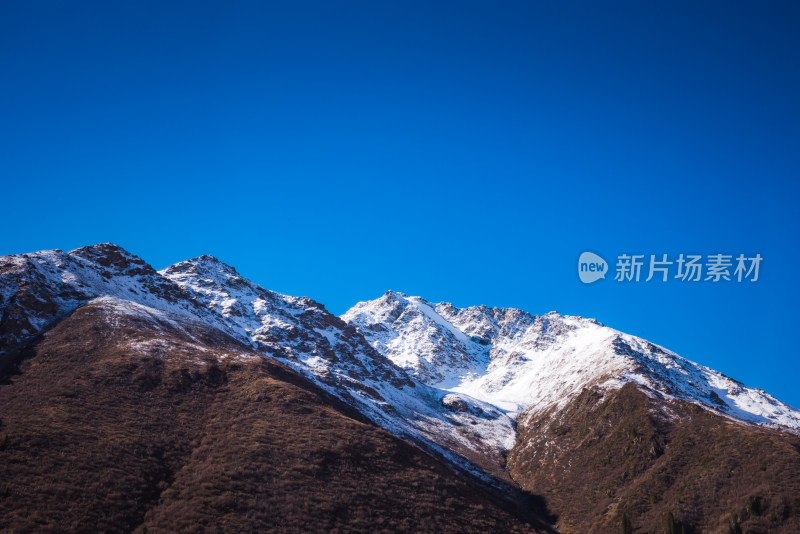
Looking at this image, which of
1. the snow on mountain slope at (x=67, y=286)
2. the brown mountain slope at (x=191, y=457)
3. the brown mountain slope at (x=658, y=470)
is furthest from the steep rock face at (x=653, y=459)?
the snow on mountain slope at (x=67, y=286)

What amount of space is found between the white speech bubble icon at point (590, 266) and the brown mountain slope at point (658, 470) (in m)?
45.8

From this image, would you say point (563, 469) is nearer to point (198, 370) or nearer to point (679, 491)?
point (679, 491)

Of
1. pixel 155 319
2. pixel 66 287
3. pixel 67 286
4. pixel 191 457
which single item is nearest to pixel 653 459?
pixel 191 457

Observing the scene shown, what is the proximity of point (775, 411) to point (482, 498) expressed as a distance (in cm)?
16299

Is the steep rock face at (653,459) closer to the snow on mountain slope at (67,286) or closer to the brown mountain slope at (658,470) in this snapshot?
the brown mountain slope at (658,470)

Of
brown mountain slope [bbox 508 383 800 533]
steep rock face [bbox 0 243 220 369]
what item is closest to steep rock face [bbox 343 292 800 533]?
brown mountain slope [bbox 508 383 800 533]

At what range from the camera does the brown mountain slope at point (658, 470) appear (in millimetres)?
79688

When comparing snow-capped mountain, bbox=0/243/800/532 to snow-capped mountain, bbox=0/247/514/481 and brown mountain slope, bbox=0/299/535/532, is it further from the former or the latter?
brown mountain slope, bbox=0/299/535/532

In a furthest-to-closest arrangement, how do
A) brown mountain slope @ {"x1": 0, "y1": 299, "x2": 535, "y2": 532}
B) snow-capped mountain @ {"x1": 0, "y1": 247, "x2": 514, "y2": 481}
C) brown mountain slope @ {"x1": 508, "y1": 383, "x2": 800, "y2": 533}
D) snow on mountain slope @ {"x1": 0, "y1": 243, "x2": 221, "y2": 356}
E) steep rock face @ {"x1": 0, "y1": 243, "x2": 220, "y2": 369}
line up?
snow-capped mountain @ {"x1": 0, "y1": 247, "x2": 514, "y2": 481} → snow on mountain slope @ {"x1": 0, "y1": 243, "x2": 221, "y2": 356} → steep rock face @ {"x1": 0, "y1": 243, "x2": 220, "y2": 369} → brown mountain slope @ {"x1": 508, "y1": 383, "x2": 800, "y2": 533} → brown mountain slope @ {"x1": 0, "y1": 299, "x2": 535, "y2": 532}

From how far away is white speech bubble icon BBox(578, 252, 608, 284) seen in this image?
66.7 m

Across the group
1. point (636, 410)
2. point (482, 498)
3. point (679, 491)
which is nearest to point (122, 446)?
point (482, 498)

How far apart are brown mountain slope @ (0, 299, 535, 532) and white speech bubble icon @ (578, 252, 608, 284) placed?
35.2 m

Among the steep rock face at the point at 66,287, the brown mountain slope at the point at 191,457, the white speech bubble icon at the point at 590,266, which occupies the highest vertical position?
the white speech bubble icon at the point at 590,266

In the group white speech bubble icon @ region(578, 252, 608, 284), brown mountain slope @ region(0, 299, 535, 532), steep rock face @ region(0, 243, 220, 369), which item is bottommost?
brown mountain slope @ region(0, 299, 535, 532)
